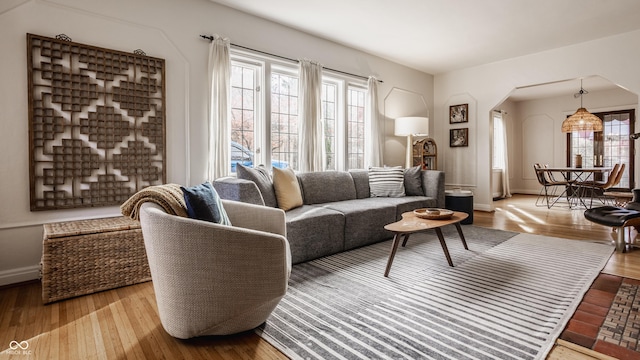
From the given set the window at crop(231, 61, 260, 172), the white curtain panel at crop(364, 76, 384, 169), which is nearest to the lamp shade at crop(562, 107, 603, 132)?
the white curtain panel at crop(364, 76, 384, 169)

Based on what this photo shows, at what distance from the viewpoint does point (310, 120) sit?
4.26 m

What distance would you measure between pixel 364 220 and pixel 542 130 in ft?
25.3

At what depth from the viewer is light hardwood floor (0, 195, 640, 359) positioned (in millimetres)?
1558

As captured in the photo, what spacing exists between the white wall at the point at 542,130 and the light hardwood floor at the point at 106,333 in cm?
689

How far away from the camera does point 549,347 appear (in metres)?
1.57

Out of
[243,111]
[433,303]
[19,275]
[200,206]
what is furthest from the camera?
[243,111]

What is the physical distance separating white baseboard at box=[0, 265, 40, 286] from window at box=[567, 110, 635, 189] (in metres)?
10.3

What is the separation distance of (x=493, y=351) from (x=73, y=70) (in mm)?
3460

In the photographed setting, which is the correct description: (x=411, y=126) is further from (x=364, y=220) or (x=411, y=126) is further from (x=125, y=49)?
(x=125, y=49)

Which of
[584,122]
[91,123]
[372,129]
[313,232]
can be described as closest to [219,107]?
[91,123]

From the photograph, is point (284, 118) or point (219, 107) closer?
point (219, 107)

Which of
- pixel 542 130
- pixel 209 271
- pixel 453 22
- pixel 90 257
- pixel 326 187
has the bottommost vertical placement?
pixel 90 257
